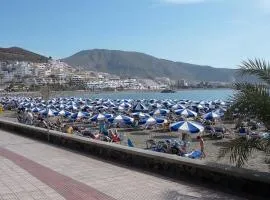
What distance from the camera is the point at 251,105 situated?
239 inches

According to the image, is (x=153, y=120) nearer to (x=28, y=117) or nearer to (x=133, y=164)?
(x=28, y=117)

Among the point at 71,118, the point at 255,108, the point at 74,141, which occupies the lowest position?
the point at 71,118

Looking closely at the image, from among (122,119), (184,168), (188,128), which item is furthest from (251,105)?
(122,119)

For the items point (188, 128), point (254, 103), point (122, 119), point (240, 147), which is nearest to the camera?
point (254, 103)

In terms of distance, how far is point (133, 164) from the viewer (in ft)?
29.2

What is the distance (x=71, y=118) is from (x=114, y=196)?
32.6 metres

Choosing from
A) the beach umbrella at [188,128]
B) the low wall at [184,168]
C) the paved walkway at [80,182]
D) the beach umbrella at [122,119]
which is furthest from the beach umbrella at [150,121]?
the paved walkway at [80,182]

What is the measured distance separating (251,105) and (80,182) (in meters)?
3.26

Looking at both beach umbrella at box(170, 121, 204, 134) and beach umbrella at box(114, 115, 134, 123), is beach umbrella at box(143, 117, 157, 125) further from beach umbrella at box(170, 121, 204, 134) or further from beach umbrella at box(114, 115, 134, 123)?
beach umbrella at box(170, 121, 204, 134)

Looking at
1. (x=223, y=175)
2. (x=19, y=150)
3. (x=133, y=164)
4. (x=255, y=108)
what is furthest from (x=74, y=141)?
(x=255, y=108)

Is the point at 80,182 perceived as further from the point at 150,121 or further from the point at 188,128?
the point at 150,121

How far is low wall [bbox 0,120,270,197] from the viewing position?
6105mm

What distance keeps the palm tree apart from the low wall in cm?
28

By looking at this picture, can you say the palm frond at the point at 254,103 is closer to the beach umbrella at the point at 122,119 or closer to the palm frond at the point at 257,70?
the palm frond at the point at 257,70
